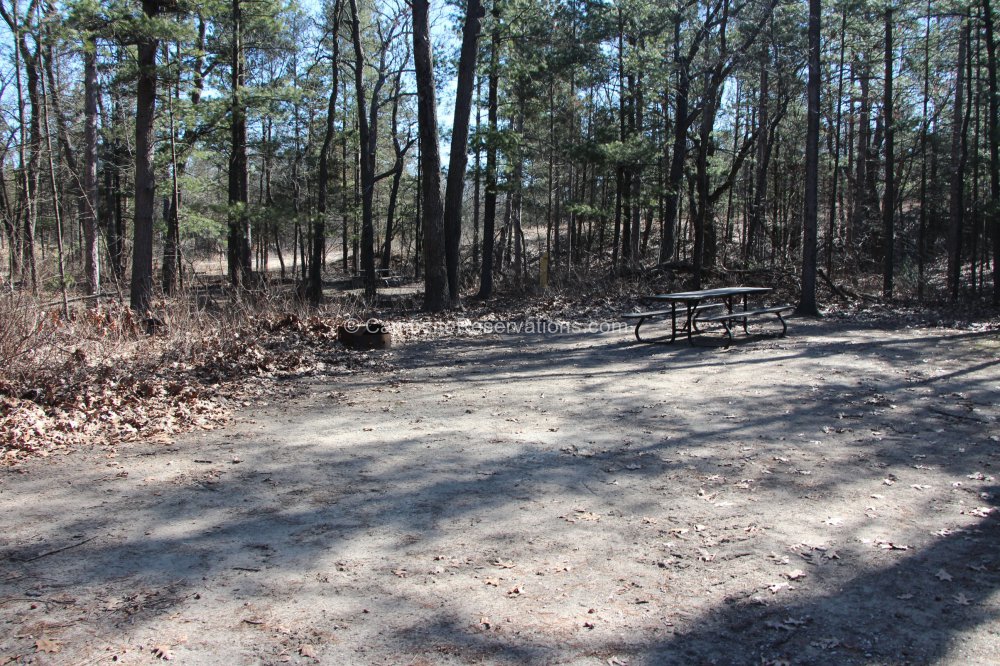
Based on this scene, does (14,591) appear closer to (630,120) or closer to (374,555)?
(374,555)

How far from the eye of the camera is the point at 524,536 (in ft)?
12.8

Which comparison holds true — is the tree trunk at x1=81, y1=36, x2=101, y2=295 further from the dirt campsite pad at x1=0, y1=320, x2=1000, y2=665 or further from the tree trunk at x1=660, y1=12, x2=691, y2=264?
the tree trunk at x1=660, y1=12, x2=691, y2=264

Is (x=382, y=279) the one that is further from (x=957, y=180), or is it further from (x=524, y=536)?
(x=524, y=536)

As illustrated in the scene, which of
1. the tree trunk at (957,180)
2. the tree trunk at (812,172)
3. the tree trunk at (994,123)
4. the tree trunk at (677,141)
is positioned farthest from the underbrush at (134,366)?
the tree trunk at (957,180)

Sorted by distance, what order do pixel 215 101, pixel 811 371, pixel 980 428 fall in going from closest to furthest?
pixel 980 428 → pixel 811 371 → pixel 215 101

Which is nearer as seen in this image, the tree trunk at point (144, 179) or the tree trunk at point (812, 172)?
the tree trunk at point (144, 179)

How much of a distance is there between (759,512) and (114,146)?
26366 mm

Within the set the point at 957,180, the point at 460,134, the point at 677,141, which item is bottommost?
the point at 957,180

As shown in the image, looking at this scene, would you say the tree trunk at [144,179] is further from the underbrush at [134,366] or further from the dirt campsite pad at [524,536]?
the dirt campsite pad at [524,536]

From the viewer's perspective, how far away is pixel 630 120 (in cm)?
2509

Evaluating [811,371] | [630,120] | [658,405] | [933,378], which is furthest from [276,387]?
[630,120]

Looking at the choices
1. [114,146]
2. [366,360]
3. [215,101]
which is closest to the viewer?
[366,360]

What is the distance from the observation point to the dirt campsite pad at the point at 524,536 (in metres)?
Result: 2.88

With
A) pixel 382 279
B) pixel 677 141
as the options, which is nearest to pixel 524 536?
pixel 677 141
